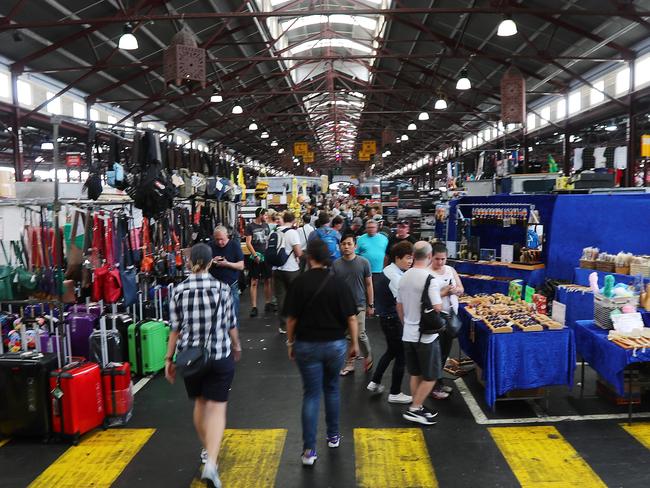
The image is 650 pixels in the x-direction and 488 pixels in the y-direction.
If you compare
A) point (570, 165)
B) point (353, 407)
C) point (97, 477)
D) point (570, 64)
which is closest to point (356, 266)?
point (353, 407)

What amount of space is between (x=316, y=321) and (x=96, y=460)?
85.7 inches

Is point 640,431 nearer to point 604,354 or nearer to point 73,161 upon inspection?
point 604,354

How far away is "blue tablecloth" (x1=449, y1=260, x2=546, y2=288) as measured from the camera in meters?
8.23

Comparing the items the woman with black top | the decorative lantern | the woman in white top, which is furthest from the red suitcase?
the decorative lantern

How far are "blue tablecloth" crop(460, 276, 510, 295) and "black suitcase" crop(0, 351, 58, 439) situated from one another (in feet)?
21.2

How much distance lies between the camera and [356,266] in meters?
5.68

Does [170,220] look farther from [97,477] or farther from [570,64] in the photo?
[570,64]

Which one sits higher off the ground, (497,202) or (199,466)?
(497,202)

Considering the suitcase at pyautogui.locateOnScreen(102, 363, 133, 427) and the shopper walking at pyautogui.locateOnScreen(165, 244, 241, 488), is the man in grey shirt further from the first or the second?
the suitcase at pyautogui.locateOnScreen(102, 363, 133, 427)

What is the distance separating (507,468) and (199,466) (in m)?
2.33

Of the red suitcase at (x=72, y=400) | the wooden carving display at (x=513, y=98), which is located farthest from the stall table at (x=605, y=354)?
the wooden carving display at (x=513, y=98)

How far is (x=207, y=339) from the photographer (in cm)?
365

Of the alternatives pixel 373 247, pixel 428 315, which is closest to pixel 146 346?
pixel 373 247

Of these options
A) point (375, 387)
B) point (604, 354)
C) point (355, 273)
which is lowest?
point (375, 387)
